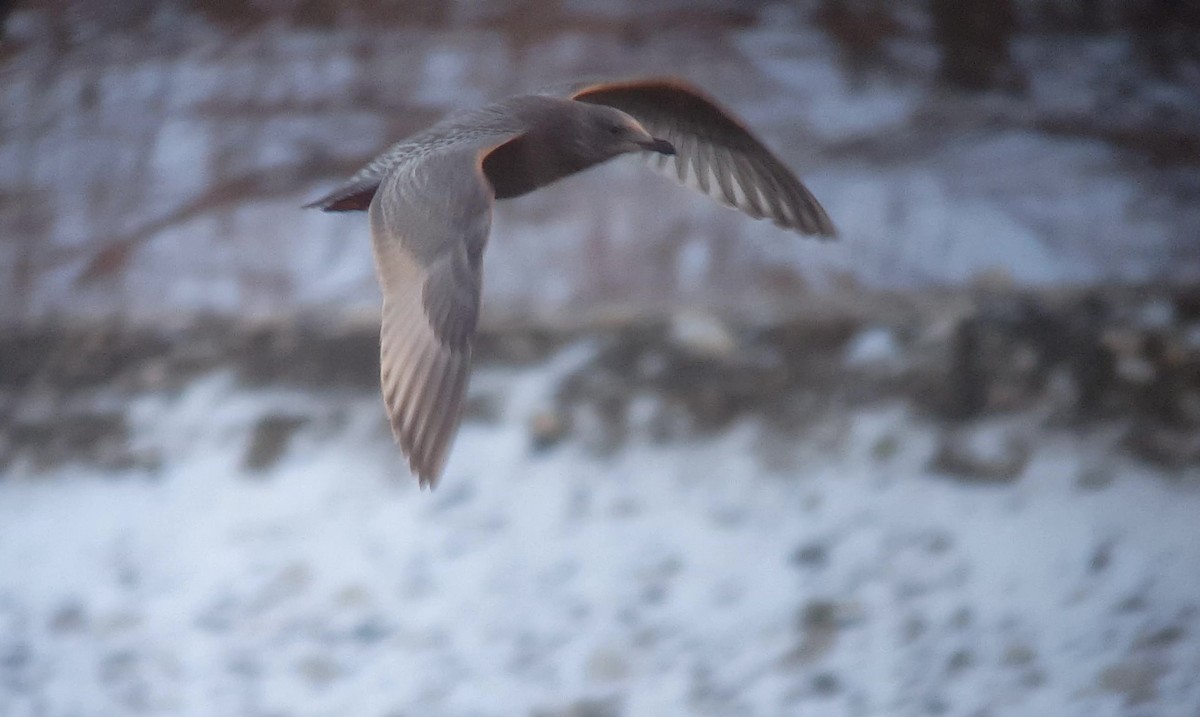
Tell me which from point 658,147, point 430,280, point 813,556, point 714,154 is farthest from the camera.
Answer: point 813,556

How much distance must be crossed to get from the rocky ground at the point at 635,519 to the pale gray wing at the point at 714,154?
677 millimetres

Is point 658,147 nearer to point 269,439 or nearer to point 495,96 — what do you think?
point 495,96

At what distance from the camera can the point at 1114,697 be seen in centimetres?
154

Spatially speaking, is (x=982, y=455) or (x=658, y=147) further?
(x=982, y=455)

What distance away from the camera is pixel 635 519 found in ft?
5.41

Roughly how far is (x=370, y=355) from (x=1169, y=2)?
1.07 meters

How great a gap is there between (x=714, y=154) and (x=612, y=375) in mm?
716

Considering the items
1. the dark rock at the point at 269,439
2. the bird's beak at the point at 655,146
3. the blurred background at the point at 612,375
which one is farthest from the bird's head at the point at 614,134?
the dark rock at the point at 269,439

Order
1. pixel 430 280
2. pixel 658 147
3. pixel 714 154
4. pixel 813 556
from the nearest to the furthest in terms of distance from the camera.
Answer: pixel 430 280
pixel 658 147
pixel 714 154
pixel 813 556

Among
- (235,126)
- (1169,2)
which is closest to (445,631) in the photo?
(235,126)

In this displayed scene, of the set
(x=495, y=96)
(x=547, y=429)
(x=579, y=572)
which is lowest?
(x=579, y=572)

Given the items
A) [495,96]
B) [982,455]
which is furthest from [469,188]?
[982,455]

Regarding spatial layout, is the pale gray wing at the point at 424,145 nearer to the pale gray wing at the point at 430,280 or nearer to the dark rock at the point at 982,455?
the pale gray wing at the point at 430,280

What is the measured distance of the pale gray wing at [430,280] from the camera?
674 mm
